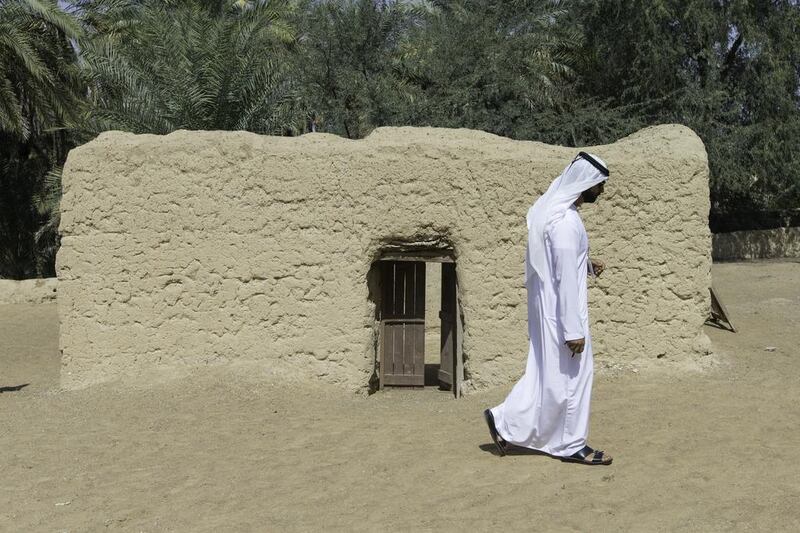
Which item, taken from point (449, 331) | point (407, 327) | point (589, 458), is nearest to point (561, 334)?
point (589, 458)

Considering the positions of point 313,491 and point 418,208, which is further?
point 418,208

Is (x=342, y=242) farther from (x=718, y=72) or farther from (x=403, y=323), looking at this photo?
(x=718, y=72)

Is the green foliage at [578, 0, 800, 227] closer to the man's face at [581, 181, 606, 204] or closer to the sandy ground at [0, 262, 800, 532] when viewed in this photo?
the sandy ground at [0, 262, 800, 532]

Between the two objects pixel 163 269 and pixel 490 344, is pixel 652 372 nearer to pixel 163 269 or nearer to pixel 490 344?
pixel 490 344

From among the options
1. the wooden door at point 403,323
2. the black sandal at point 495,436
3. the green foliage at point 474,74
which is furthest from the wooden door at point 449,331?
the green foliage at point 474,74

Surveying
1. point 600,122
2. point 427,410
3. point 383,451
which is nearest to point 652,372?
point 427,410

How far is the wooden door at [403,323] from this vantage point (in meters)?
9.47

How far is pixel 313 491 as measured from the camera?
487 centimetres

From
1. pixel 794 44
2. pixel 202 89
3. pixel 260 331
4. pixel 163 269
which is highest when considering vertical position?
pixel 794 44

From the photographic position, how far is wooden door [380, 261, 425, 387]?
31.1ft

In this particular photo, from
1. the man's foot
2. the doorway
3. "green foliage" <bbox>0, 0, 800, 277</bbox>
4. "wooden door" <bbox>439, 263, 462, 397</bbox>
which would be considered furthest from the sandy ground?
"green foliage" <bbox>0, 0, 800, 277</bbox>

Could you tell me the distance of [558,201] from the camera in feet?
16.7

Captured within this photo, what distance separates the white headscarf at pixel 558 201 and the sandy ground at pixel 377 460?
1.17 meters

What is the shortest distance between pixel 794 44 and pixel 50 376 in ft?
55.8
